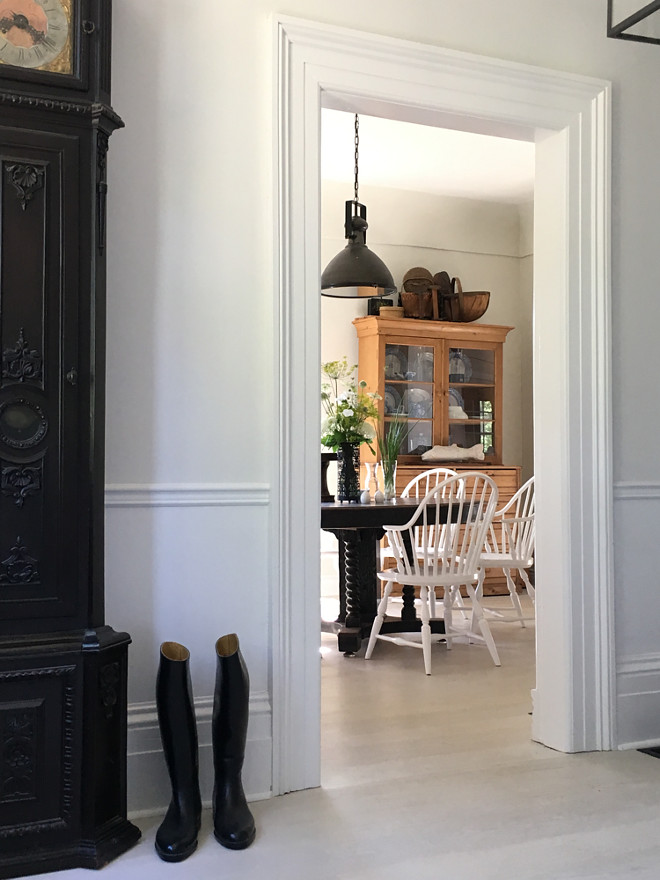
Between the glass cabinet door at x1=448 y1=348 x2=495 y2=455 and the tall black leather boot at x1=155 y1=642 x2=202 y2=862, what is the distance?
471 cm

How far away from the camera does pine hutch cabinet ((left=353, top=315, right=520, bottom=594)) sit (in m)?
6.57

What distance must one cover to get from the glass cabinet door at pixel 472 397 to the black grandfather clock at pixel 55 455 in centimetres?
483

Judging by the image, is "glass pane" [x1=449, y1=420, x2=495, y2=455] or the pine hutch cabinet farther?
"glass pane" [x1=449, y1=420, x2=495, y2=455]

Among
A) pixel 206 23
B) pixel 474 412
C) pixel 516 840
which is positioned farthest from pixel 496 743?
pixel 474 412

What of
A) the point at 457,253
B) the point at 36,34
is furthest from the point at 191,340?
the point at 457,253

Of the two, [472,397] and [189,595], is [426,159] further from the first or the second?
[189,595]

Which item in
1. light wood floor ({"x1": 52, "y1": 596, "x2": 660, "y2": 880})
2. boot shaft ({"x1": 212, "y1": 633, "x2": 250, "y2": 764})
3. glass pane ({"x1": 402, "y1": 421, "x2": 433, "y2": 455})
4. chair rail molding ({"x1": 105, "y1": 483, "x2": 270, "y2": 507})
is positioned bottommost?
light wood floor ({"x1": 52, "y1": 596, "x2": 660, "y2": 880})

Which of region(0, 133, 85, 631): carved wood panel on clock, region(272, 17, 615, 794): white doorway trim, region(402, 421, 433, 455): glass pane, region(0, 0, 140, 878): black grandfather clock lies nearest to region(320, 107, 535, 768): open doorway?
region(402, 421, 433, 455): glass pane

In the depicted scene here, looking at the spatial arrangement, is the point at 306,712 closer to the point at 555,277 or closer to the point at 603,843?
Answer: the point at 603,843

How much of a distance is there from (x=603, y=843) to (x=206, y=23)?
2610 millimetres

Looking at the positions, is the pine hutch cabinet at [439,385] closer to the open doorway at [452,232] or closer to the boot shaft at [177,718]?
the open doorway at [452,232]

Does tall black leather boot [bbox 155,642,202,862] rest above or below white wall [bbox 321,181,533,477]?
below

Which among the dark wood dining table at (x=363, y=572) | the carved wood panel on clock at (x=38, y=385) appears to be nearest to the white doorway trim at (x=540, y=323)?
the carved wood panel on clock at (x=38, y=385)

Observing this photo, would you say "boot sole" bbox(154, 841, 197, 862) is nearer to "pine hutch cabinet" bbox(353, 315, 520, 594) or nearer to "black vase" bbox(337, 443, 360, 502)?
"black vase" bbox(337, 443, 360, 502)
